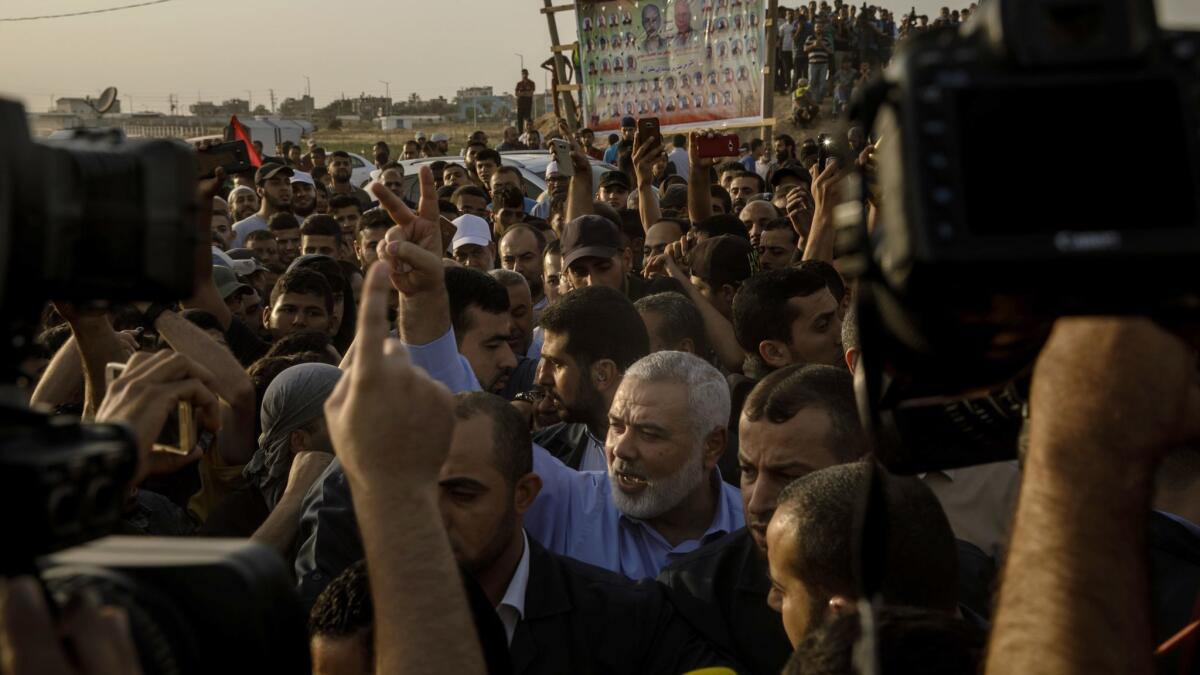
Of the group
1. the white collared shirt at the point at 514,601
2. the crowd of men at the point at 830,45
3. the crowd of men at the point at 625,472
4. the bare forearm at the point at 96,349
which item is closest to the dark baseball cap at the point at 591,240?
the crowd of men at the point at 625,472

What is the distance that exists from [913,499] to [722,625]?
2.41ft

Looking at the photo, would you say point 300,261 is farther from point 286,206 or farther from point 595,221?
point 286,206

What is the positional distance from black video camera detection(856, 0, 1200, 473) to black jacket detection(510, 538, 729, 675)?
82.9 inches

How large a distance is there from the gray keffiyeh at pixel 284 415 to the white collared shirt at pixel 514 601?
1.09 meters

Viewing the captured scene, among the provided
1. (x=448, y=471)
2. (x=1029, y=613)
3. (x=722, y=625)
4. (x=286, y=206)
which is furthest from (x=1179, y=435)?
(x=286, y=206)

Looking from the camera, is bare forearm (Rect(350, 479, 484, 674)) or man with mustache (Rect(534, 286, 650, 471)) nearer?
bare forearm (Rect(350, 479, 484, 674))

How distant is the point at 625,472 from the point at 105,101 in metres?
7.08

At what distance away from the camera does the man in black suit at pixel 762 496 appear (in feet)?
10.8

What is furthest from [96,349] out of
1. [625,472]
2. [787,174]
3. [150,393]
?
[787,174]

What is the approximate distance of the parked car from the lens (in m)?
15.1

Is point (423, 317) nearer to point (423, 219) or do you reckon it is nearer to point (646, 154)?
point (423, 219)

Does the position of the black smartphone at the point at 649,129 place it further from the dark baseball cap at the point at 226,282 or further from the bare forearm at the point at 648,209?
the dark baseball cap at the point at 226,282

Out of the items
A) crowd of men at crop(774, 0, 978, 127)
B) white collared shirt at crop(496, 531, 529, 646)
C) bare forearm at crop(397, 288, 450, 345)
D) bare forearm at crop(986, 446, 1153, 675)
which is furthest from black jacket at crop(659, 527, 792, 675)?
crowd of men at crop(774, 0, 978, 127)

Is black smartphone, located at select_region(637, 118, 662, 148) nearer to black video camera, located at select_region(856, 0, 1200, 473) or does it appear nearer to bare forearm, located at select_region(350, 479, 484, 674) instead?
bare forearm, located at select_region(350, 479, 484, 674)
